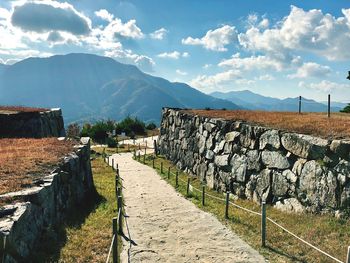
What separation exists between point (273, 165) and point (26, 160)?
1300 centimetres

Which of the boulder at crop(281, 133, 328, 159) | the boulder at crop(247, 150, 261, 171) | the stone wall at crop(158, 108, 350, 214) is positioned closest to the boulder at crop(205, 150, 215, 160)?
the stone wall at crop(158, 108, 350, 214)

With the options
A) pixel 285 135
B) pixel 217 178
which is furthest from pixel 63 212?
pixel 217 178

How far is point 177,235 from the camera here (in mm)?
15773

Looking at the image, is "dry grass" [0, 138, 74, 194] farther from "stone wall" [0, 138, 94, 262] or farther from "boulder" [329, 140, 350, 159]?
"boulder" [329, 140, 350, 159]

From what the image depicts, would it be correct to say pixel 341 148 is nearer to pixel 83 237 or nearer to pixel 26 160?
pixel 83 237

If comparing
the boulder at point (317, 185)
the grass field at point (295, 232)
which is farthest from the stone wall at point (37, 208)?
the boulder at point (317, 185)

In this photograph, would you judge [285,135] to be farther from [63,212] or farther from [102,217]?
[63,212]

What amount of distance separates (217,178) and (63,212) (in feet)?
45.9

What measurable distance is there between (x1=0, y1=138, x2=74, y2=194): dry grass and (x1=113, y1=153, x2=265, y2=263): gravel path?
4.69 m

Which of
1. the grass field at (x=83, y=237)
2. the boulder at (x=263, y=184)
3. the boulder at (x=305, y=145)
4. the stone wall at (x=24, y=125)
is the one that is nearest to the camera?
the grass field at (x=83, y=237)

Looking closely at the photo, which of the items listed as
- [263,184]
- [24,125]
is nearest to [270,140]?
[263,184]

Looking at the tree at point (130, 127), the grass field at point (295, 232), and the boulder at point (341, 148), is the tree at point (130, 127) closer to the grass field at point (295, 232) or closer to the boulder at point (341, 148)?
the grass field at point (295, 232)

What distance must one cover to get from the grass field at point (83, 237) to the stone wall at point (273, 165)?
863 centimetres

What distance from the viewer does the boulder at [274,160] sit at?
19.3 metres
